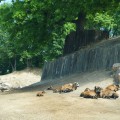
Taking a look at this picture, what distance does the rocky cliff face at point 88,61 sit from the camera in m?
25.0

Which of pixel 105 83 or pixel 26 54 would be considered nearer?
pixel 105 83

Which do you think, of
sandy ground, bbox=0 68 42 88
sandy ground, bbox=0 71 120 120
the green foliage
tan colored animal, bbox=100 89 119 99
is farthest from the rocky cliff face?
sandy ground, bbox=0 68 42 88

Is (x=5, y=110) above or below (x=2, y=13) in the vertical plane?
below

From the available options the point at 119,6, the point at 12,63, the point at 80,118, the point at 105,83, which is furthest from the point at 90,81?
the point at 12,63

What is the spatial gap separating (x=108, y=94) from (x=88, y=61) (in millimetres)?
9938

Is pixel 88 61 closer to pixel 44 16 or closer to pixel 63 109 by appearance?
pixel 44 16

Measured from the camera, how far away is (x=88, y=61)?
2759 centimetres

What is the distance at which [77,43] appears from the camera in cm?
3388

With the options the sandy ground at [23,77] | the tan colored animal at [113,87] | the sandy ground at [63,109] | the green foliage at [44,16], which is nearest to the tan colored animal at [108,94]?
the tan colored animal at [113,87]

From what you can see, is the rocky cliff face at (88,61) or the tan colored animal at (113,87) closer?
the tan colored animal at (113,87)

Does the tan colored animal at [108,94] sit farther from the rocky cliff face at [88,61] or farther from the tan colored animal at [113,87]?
the rocky cliff face at [88,61]

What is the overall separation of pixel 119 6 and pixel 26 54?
33.5 m

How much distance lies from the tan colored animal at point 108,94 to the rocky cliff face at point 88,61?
247 inches

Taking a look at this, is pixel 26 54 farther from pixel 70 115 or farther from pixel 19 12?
pixel 70 115
